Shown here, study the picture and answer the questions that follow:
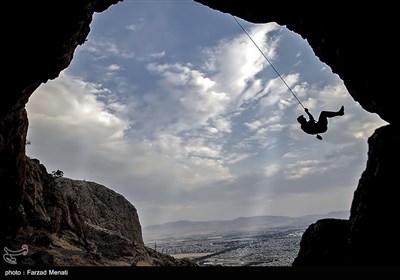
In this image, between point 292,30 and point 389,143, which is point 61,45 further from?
point 389,143

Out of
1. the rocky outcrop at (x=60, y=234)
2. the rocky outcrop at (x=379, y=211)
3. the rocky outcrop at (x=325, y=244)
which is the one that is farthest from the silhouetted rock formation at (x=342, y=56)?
the rocky outcrop at (x=60, y=234)

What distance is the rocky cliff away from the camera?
10148 mm

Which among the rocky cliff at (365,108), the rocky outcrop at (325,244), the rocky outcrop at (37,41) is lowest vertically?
the rocky outcrop at (325,244)

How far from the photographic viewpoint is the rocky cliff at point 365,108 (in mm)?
10148

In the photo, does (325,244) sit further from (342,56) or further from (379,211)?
(342,56)

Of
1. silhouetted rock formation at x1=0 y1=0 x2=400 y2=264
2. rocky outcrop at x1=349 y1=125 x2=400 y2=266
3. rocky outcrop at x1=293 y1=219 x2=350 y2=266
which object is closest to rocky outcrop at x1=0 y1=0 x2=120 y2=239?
silhouetted rock formation at x1=0 y1=0 x2=400 y2=264

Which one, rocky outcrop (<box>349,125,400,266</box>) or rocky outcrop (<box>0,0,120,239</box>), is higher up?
rocky outcrop (<box>0,0,120,239</box>)

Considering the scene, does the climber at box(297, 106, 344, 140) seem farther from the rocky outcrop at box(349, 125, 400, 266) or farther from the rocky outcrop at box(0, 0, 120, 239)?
the rocky outcrop at box(0, 0, 120, 239)

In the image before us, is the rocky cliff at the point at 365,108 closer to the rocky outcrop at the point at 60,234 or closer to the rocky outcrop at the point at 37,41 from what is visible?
the rocky outcrop at the point at 37,41

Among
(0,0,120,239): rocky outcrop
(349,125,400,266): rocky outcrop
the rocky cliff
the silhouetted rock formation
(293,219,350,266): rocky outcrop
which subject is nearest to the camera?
(349,125,400,266): rocky outcrop

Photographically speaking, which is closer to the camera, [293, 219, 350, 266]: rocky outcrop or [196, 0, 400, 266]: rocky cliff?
[196, 0, 400, 266]: rocky cliff

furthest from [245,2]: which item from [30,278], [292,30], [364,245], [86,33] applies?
[30,278]

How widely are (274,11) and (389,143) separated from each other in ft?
35.6

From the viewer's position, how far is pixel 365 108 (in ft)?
52.6
